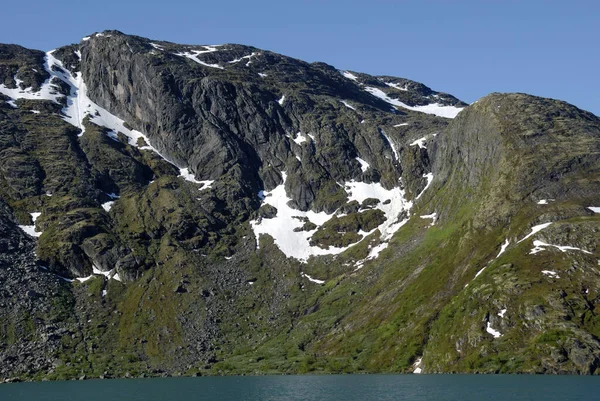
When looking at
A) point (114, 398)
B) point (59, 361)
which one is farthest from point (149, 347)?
point (114, 398)

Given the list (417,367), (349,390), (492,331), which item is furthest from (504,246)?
(349,390)

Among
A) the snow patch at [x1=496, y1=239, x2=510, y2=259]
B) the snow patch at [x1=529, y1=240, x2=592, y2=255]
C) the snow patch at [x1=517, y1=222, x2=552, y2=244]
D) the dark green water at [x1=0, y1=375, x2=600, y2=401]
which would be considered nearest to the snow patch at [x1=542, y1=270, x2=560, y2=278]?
the snow patch at [x1=529, y1=240, x2=592, y2=255]

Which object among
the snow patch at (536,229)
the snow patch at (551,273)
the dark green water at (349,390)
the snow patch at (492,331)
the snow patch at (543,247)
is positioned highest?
the snow patch at (536,229)

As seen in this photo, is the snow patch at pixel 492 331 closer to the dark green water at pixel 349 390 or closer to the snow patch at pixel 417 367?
the snow patch at pixel 417 367

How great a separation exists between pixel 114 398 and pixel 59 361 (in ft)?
266

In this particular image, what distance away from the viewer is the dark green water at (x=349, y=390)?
99250mm

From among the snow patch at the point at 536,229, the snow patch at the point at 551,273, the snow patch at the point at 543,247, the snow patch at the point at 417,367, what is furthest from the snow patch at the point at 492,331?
the snow patch at the point at 536,229

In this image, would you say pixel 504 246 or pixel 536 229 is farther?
pixel 504 246

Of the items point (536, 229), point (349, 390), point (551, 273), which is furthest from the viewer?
point (536, 229)

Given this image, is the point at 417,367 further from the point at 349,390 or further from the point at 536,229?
the point at 536,229

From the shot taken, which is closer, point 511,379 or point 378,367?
point 511,379

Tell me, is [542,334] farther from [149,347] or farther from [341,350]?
[149,347]

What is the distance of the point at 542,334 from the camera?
144 m

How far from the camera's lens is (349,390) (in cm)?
11694
